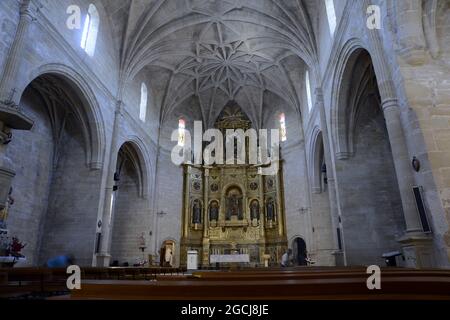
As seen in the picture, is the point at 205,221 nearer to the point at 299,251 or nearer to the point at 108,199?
the point at 299,251

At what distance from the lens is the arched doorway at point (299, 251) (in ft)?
63.8

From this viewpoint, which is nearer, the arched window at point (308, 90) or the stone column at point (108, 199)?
the stone column at point (108, 199)

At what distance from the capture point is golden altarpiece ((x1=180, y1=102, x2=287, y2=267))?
2077cm

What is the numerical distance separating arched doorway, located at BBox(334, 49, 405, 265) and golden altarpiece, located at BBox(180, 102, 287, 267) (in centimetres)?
991

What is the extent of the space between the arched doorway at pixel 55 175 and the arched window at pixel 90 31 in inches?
75.2

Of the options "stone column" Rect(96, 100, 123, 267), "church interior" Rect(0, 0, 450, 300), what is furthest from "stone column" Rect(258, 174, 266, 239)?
"stone column" Rect(96, 100, 123, 267)

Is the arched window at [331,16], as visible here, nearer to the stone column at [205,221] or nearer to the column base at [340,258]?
the column base at [340,258]

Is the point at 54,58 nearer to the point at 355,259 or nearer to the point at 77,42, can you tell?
the point at 77,42

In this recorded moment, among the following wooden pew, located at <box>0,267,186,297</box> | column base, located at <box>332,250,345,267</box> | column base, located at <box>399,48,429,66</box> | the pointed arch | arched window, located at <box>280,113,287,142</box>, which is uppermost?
arched window, located at <box>280,113,287,142</box>

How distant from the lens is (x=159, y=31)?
16.1 meters

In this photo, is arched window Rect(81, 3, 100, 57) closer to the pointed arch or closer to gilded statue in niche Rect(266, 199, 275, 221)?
the pointed arch


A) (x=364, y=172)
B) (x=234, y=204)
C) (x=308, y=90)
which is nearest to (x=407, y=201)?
(x=364, y=172)

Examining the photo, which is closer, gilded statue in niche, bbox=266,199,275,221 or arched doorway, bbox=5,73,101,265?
arched doorway, bbox=5,73,101,265

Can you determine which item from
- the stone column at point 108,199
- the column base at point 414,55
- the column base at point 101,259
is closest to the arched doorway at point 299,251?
the stone column at point 108,199
